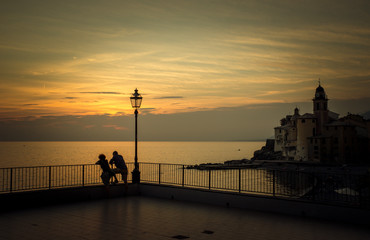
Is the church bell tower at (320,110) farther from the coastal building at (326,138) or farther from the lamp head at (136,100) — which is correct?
the lamp head at (136,100)

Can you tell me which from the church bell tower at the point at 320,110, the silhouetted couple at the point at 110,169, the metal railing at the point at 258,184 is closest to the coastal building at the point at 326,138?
the church bell tower at the point at 320,110

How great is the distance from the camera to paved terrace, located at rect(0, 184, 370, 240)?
30.8ft

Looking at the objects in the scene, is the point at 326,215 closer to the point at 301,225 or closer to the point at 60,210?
the point at 301,225

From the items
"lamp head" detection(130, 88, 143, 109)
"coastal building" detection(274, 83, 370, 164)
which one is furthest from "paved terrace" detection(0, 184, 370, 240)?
"coastal building" detection(274, 83, 370, 164)

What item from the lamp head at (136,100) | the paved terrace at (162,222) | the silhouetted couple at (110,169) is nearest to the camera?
the paved terrace at (162,222)

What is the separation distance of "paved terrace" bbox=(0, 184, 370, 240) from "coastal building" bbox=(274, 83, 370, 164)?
104 metres

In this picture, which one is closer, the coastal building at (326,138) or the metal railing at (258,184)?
the metal railing at (258,184)

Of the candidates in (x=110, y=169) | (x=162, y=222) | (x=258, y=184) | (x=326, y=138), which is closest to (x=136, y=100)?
(x=110, y=169)

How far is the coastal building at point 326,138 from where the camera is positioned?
358ft

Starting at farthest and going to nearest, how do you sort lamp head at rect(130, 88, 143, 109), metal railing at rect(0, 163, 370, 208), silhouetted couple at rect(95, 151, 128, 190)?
lamp head at rect(130, 88, 143, 109) → silhouetted couple at rect(95, 151, 128, 190) → metal railing at rect(0, 163, 370, 208)

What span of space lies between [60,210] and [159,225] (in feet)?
14.9

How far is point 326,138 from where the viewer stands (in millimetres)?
109312

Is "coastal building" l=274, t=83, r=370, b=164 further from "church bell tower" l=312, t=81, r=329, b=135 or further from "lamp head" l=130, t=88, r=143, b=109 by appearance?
"lamp head" l=130, t=88, r=143, b=109

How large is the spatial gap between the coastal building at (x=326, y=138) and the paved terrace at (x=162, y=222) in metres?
104
